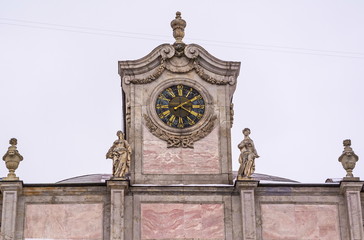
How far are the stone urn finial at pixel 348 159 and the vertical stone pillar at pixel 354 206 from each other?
1.73 feet

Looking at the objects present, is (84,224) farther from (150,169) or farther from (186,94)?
(186,94)

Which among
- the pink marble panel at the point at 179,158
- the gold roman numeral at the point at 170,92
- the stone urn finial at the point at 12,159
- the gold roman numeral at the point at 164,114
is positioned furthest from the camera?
the gold roman numeral at the point at 170,92

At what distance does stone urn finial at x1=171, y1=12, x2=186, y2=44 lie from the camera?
4694 centimetres

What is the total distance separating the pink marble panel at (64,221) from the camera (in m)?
42.9

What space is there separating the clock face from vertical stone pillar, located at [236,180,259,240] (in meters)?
3.23

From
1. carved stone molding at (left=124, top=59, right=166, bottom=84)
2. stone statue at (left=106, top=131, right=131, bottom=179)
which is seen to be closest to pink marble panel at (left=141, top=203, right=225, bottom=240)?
stone statue at (left=106, top=131, right=131, bottom=179)

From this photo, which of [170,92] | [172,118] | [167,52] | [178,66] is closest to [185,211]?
[172,118]

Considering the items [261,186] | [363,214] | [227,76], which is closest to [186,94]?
[227,76]

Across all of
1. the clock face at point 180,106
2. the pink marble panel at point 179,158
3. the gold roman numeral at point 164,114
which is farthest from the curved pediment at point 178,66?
the pink marble panel at point 179,158

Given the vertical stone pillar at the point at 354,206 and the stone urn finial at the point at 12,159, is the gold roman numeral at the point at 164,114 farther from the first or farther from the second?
the vertical stone pillar at the point at 354,206

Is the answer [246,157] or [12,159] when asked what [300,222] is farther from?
[12,159]

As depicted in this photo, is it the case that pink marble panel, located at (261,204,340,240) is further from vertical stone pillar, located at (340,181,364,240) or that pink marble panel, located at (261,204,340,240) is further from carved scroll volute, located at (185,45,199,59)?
carved scroll volute, located at (185,45,199,59)

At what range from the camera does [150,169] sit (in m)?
44.6

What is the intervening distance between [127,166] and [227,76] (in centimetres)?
509
